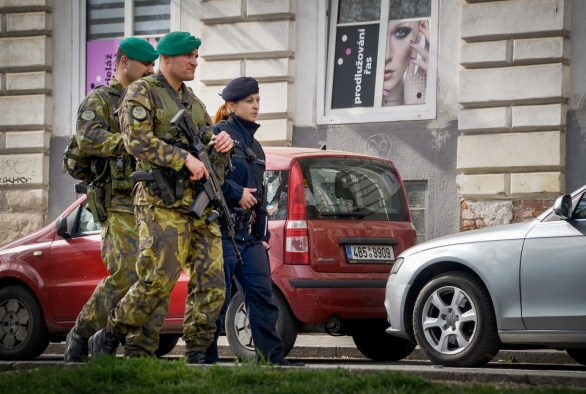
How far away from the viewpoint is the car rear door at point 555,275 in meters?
7.69

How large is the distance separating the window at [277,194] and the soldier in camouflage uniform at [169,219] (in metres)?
1.89

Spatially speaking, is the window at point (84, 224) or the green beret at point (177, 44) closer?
the green beret at point (177, 44)

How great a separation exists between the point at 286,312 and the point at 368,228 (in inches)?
36.4

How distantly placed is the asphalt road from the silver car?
0.24 m

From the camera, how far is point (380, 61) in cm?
1502

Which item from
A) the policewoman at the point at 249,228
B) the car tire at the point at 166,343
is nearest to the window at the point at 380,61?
the car tire at the point at 166,343

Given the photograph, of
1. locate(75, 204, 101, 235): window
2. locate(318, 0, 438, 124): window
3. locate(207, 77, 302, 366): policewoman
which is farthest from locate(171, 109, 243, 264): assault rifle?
locate(318, 0, 438, 124): window

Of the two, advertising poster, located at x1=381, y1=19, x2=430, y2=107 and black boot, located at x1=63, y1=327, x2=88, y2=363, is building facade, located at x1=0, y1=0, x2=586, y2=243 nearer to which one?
advertising poster, located at x1=381, y1=19, x2=430, y2=107

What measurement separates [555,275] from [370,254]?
1.86 metres

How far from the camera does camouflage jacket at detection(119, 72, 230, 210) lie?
689 centimetres

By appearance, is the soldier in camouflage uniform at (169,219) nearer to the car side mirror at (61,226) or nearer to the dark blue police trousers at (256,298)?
the dark blue police trousers at (256,298)

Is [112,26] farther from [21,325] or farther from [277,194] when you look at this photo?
[277,194]

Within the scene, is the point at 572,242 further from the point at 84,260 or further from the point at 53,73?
the point at 53,73

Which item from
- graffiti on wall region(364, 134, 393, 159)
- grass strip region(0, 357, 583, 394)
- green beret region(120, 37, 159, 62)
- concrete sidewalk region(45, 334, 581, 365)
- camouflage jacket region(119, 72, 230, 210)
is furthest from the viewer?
graffiti on wall region(364, 134, 393, 159)
